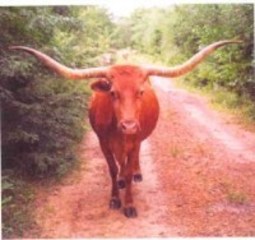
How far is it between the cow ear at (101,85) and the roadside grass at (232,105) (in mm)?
401

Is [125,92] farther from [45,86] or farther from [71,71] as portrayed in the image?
[45,86]

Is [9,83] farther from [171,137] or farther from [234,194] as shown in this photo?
[234,194]

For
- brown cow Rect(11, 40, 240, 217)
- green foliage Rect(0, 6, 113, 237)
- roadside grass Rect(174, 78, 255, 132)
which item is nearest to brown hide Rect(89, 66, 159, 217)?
brown cow Rect(11, 40, 240, 217)

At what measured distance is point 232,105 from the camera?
355 centimetres

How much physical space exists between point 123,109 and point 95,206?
1.47ft

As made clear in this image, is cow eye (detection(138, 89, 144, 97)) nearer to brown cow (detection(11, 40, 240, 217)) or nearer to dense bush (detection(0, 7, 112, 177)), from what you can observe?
brown cow (detection(11, 40, 240, 217))

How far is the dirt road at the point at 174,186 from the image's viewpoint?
337 cm

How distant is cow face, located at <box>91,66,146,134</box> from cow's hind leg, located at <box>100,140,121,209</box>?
0.24 metres

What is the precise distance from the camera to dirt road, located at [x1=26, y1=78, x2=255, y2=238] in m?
3.37

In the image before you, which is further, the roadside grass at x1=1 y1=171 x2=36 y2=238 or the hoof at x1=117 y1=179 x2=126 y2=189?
the hoof at x1=117 y1=179 x2=126 y2=189

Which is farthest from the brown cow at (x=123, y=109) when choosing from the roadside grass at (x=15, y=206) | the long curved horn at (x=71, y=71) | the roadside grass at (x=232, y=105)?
the roadside grass at (x=15, y=206)

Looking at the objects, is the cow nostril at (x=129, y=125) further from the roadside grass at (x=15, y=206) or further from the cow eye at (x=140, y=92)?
the roadside grass at (x=15, y=206)

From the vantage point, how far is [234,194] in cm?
343

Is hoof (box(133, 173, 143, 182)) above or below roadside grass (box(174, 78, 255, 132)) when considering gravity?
below
